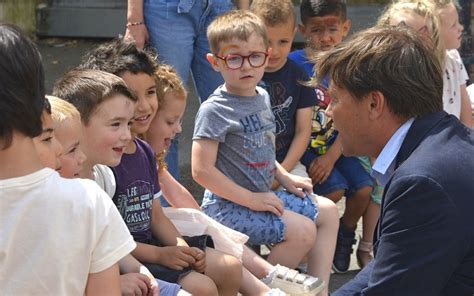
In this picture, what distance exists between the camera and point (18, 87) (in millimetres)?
2238

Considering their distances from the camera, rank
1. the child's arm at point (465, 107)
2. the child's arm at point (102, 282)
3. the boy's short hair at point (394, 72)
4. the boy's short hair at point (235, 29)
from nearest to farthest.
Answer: the child's arm at point (102, 282) → the boy's short hair at point (394, 72) → the boy's short hair at point (235, 29) → the child's arm at point (465, 107)

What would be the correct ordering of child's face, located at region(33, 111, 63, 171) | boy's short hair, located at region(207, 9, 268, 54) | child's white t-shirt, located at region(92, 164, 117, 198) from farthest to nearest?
boy's short hair, located at region(207, 9, 268, 54) < child's white t-shirt, located at region(92, 164, 117, 198) < child's face, located at region(33, 111, 63, 171)

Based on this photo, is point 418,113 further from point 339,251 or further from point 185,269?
point 339,251

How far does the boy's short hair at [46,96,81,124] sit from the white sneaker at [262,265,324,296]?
1.36 meters

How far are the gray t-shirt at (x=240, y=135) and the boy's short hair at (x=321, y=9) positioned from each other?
1107mm

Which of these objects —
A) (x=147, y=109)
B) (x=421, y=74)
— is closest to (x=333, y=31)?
(x=147, y=109)

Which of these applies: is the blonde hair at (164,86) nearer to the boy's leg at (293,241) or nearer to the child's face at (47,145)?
the boy's leg at (293,241)

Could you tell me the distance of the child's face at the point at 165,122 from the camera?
13.2ft

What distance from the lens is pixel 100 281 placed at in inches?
96.4

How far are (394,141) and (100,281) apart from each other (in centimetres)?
97

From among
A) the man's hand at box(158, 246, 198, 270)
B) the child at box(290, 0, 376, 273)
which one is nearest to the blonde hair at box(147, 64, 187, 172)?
the man's hand at box(158, 246, 198, 270)

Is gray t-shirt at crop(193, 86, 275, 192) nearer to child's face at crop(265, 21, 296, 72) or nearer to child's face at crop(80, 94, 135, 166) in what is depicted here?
child's face at crop(265, 21, 296, 72)

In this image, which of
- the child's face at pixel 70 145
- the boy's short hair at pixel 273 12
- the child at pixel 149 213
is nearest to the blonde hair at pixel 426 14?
the boy's short hair at pixel 273 12

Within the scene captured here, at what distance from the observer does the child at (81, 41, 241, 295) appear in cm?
360
